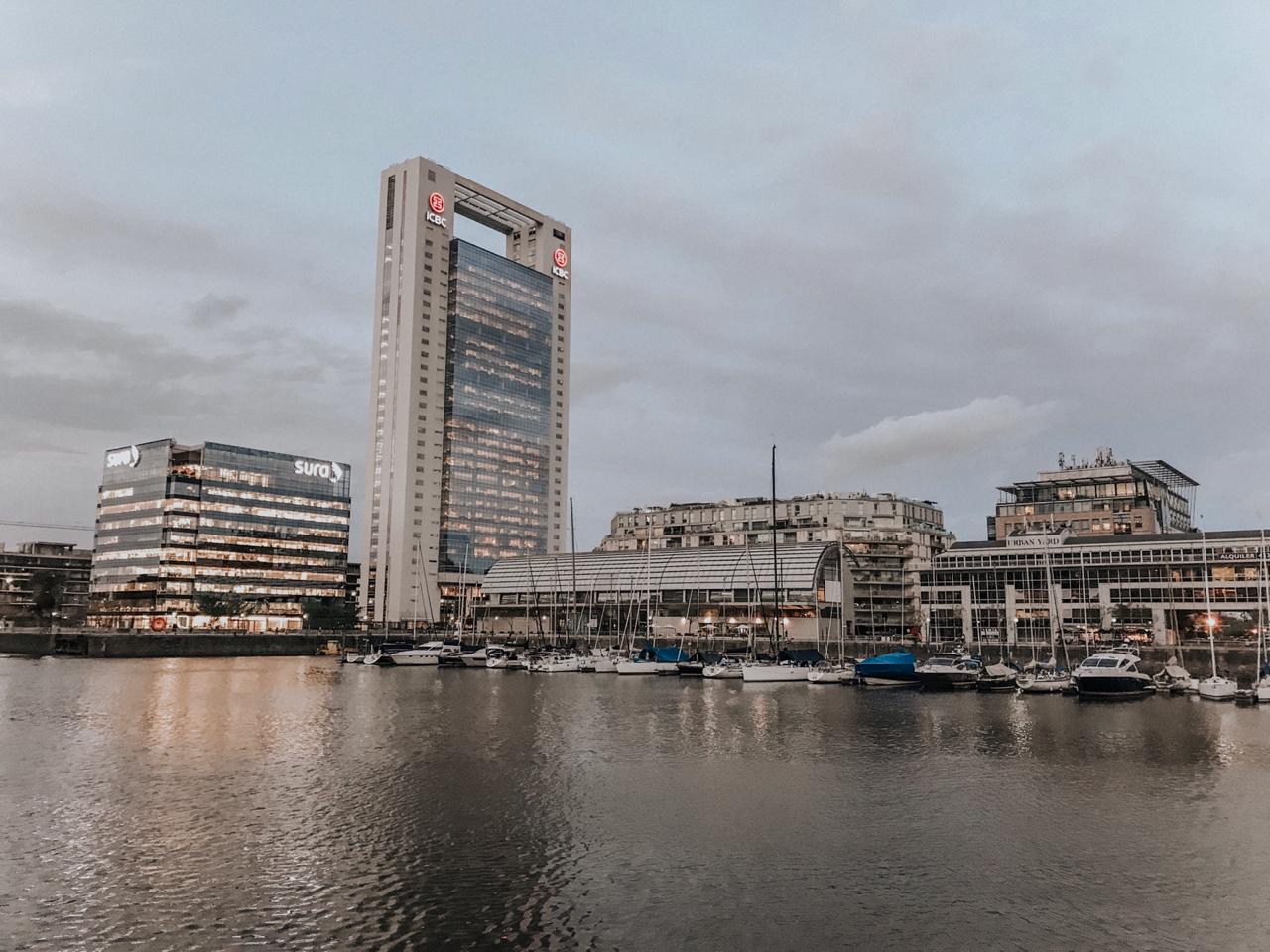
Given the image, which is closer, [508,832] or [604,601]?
[508,832]

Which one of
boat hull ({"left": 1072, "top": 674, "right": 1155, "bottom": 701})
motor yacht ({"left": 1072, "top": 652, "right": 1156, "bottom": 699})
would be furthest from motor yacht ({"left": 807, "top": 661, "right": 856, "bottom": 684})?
boat hull ({"left": 1072, "top": 674, "right": 1155, "bottom": 701})

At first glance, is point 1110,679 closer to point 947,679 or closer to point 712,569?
point 947,679

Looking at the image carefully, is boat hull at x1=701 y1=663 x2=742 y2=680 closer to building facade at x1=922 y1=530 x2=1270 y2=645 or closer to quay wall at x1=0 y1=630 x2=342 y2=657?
building facade at x1=922 y1=530 x2=1270 y2=645

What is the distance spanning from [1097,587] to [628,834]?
14467 cm

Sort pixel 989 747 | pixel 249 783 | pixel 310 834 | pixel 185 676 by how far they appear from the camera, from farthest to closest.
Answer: pixel 185 676 → pixel 989 747 → pixel 249 783 → pixel 310 834

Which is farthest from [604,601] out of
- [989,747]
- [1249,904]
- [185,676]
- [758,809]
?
[1249,904]

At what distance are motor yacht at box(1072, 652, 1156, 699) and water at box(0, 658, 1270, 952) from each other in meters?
20.5

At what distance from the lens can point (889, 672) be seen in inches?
4003

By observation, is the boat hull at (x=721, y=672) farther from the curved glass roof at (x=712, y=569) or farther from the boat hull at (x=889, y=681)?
the curved glass roof at (x=712, y=569)

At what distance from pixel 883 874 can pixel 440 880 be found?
43.3 ft

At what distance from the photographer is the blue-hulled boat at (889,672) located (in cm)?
10125

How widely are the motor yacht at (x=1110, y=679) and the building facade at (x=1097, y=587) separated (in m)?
49.1

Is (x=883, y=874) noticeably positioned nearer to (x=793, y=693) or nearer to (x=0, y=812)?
(x=0, y=812)

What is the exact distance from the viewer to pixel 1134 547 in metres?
153
